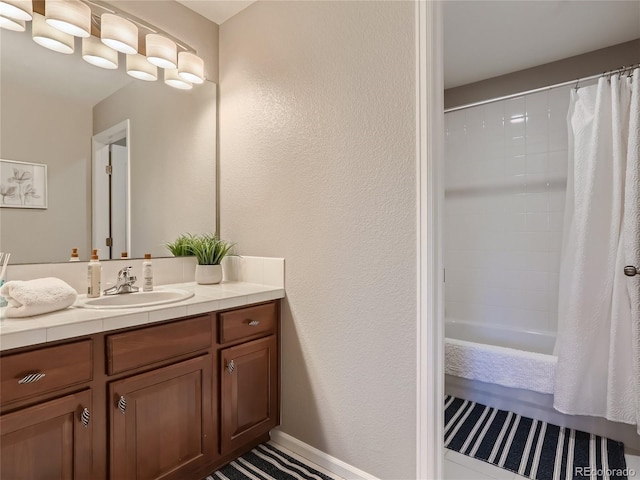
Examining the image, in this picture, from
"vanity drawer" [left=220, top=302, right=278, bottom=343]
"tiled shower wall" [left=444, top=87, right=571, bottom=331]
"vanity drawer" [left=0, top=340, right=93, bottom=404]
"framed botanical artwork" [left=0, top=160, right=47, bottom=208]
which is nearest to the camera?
"vanity drawer" [left=0, top=340, right=93, bottom=404]

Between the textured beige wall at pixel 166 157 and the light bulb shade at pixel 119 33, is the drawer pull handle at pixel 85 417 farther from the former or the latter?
the light bulb shade at pixel 119 33

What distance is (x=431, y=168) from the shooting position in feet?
4.37

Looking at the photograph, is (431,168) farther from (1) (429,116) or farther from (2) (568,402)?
(2) (568,402)

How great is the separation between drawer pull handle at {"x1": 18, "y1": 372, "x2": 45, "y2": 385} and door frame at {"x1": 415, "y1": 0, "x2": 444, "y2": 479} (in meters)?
1.27

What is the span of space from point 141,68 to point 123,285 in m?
1.17

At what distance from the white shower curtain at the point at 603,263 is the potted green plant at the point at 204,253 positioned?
1990mm

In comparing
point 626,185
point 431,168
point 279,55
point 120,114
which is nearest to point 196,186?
point 120,114

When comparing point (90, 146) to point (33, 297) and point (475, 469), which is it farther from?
point (475, 469)

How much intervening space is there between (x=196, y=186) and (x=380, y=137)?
1.19 metres

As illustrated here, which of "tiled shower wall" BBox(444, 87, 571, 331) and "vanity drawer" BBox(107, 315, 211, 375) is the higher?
"tiled shower wall" BBox(444, 87, 571, 331)

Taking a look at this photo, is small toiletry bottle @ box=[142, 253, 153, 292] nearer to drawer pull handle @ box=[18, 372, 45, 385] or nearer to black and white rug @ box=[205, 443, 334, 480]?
drawer pull handle @ box=[18, 372, 45, 385]

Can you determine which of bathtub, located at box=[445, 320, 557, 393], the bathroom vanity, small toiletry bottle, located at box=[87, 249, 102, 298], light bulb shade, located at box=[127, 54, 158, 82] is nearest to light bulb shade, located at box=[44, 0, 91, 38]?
light bulb shade, located at box=[127, 54, 158, 82]

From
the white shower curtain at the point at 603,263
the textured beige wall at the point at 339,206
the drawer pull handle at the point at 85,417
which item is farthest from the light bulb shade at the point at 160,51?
the white shower curtain at the point at 603,263

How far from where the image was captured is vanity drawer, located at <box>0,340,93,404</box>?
0.97 meters
